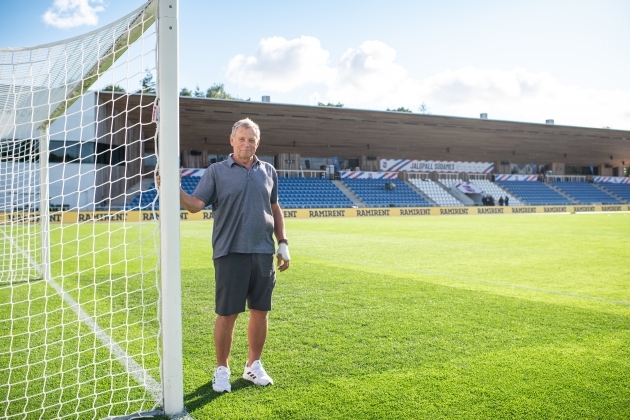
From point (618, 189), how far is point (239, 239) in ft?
172

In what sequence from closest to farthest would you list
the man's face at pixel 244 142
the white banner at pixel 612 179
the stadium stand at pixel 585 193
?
1. the man's face at pixel 244 142
2. the stadium stand at pixel 585 193
3. the white banner at pixel 612 179

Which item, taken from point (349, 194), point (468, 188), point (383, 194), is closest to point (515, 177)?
point (468, 188)

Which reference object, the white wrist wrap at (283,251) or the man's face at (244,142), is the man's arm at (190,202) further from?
the white wrist wrap at (283,251)

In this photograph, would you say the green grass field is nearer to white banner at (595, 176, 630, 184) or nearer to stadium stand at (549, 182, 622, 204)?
stadium stand at (549, 182, 622, 204)

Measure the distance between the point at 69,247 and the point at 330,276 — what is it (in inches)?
332

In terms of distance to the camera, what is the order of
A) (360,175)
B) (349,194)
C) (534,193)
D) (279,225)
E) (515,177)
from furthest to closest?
(515,177) < (534,193) < (360,175) < (349,194) < (279,225)

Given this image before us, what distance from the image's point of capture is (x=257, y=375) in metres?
3.33

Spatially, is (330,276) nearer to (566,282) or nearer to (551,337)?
(566,282)

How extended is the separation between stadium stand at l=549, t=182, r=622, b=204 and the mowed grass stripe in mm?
40638

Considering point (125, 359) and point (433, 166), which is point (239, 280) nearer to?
point (125, 359)

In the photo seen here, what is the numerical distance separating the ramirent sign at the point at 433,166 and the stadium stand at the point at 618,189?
1253cm

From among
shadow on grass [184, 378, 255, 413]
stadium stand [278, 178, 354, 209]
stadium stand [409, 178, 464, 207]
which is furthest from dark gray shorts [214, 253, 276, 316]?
stadium stand [409, 178, 464, 207]

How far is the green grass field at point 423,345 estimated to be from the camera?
9.73 ft

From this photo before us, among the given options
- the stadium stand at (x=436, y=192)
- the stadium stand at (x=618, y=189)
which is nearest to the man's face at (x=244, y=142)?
the stadium stand at (x=436, y=192)
